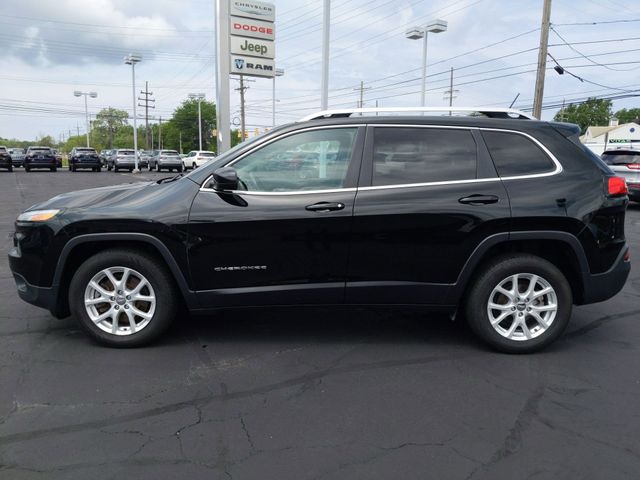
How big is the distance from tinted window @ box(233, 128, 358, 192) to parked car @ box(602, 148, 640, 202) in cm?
1266

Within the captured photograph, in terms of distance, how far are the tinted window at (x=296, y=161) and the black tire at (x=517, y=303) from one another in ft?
4.57

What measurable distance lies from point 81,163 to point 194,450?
36.6 m

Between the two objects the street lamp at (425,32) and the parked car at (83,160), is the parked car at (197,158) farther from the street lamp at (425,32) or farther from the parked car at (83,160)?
the street lamp at (425,32)

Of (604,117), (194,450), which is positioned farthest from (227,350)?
(604,117)

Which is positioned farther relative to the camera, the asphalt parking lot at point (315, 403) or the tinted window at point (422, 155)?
the tinted window at point (422, 155)

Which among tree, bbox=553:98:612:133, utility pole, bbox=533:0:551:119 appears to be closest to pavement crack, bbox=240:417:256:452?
utility pole, bbox=533:0:551:119

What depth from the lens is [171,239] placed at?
3.97 meters

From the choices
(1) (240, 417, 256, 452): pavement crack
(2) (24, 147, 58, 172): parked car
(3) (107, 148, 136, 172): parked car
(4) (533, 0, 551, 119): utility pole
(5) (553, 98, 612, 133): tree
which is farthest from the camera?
(5) (553, 98, 612, 133): tree

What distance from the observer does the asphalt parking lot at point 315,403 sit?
107 inches

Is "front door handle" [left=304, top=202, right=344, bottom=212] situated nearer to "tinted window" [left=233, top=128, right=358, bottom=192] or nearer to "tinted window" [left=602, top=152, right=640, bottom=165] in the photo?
"tinted window" [left=233, top=128, right=358, bottom=192]

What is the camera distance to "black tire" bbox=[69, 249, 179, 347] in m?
4.04

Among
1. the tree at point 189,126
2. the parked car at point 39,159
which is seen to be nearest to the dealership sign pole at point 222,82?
the parked car at point 39,159

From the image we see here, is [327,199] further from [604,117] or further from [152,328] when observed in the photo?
[604,117]

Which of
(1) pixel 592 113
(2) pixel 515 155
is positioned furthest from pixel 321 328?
(1) pixel 592 113
